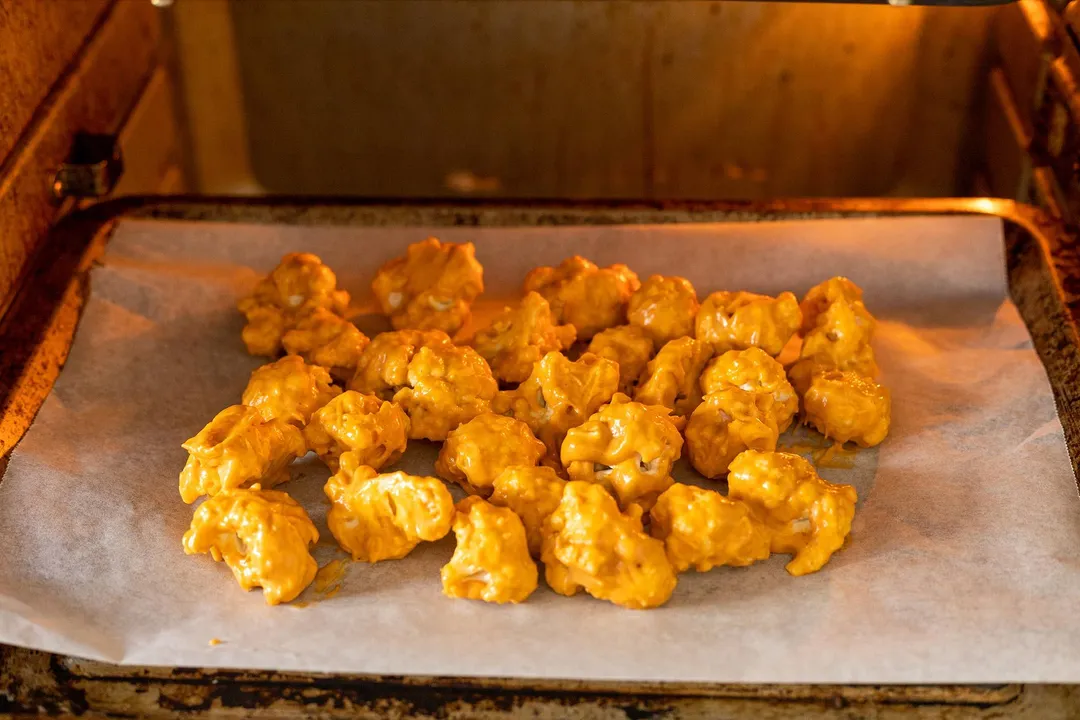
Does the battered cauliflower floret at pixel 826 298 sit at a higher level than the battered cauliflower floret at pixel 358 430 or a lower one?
higher

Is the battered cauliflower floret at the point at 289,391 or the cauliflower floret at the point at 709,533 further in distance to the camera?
the battered cauliflower floret at the point at 289,391

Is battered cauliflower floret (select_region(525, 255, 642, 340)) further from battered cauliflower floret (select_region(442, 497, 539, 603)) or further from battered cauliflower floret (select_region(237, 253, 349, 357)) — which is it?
battered cauliflower floret (select_region(442, 497, 539, 603))

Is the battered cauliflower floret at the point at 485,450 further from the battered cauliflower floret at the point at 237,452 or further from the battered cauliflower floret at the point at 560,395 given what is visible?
the battered cauliflower floret at the point at 237,452

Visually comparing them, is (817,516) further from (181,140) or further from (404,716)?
(181,140)

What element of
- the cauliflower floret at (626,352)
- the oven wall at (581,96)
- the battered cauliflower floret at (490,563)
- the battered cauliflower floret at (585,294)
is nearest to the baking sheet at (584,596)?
the battered cauliflower floret at (490,563)

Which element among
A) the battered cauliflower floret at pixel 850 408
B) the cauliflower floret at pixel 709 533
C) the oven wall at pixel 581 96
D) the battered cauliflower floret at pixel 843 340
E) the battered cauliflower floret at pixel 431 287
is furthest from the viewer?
the oven wall at pixel 581 96

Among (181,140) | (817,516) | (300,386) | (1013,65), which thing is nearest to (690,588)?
(817,516)
